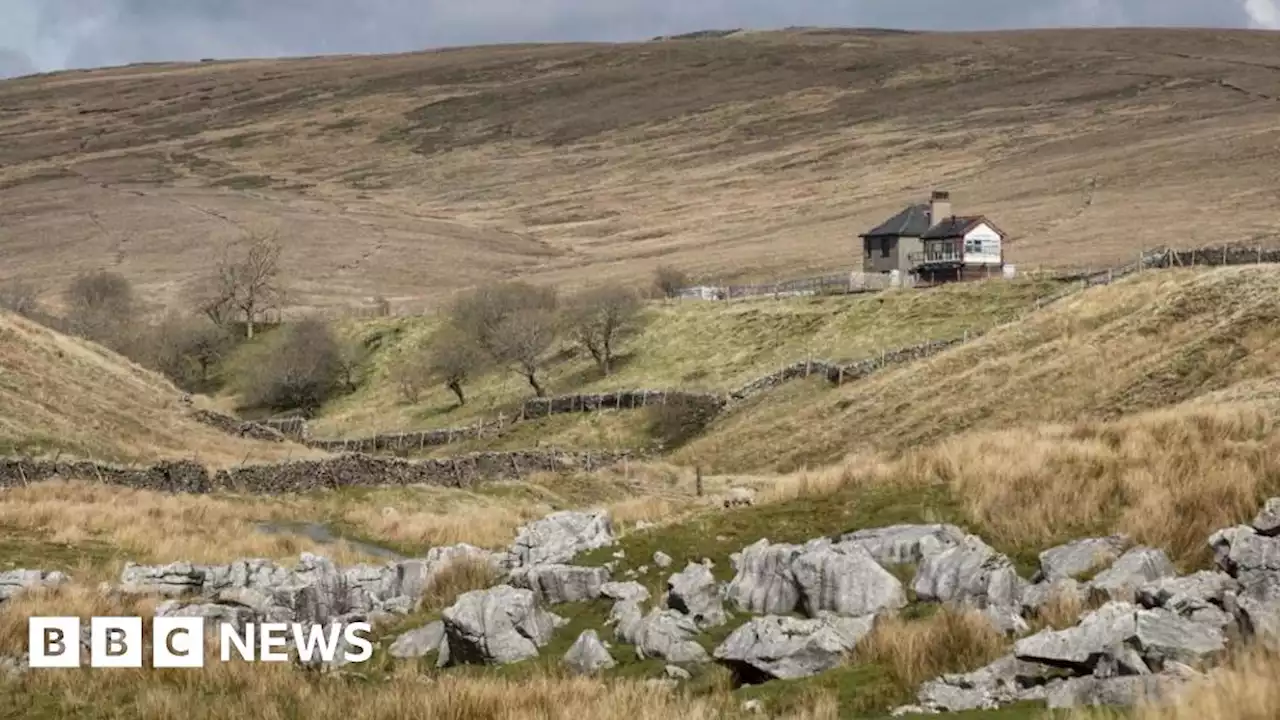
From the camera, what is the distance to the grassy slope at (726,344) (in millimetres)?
76000

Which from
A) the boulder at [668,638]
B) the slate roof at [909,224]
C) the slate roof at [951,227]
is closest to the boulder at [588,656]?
the boulder at [668,638]

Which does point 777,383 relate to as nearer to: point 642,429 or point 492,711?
point 642,429

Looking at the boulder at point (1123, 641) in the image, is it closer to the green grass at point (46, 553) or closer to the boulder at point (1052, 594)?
the boulder at point (1052, 594)

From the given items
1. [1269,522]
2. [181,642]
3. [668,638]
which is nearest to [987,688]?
[668,638]

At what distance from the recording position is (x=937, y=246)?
100m

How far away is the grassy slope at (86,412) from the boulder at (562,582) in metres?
29.0

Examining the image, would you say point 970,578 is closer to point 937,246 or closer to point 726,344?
point 726,344

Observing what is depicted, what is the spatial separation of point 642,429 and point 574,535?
52.0 m

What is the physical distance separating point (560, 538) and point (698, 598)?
5.12 m

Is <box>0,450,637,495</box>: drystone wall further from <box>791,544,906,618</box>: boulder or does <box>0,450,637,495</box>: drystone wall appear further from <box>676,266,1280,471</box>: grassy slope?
<box>791,544,906,618</box>: boulder

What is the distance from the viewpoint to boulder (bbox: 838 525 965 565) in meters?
15.1

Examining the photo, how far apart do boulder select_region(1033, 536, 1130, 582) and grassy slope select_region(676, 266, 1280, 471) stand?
74.9 feet

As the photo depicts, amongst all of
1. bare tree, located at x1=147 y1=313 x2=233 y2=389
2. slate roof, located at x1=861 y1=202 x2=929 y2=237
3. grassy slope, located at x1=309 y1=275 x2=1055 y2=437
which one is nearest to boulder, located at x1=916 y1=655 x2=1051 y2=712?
grassy slope, located at x1=309 y1=275 x2=1055 y2=437

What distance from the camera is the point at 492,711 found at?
10273 mm
